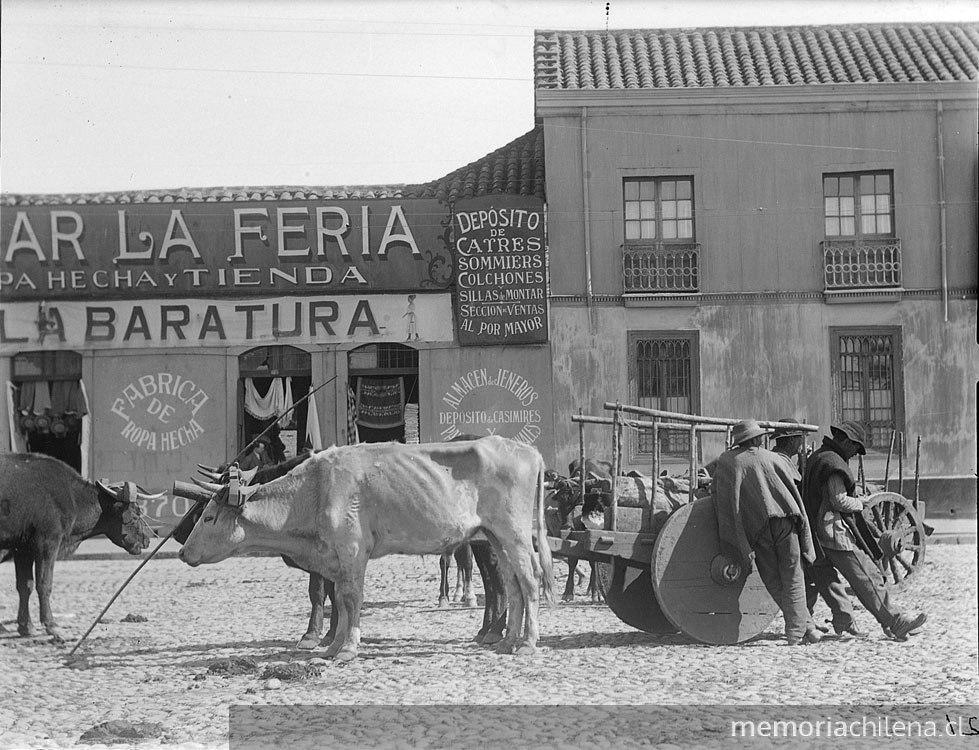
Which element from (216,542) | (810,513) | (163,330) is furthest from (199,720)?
(810,513)

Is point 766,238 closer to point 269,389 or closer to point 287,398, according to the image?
point 287,398

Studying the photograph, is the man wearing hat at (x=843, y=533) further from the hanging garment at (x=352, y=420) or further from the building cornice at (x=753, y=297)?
the hanging garment at (x=352, y=420)

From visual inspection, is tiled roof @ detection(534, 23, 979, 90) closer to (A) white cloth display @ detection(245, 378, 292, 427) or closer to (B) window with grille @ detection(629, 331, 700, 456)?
(B) window with grille @ detection(629, 331, 700, 456)

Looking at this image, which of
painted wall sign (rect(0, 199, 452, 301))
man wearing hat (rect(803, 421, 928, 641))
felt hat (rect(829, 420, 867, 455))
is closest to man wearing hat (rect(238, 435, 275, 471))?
painted wall sign (rect(0, 199, 452, 301))

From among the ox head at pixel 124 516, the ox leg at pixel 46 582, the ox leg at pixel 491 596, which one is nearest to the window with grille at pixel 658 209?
the ox leg at pixel 491 596

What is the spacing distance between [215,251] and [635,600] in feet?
13.9

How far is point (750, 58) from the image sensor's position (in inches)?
391

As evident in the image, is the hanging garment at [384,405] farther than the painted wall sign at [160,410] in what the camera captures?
Yes

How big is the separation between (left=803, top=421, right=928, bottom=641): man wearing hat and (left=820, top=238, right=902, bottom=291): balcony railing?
140cm

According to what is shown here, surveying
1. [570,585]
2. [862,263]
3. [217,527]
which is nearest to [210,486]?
[217,527]

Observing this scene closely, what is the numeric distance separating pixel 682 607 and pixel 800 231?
3173 mm

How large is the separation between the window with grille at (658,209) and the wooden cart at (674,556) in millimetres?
1429

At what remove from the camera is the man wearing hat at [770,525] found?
29.0 feet

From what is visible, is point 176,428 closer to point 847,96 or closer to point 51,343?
point 51,343
